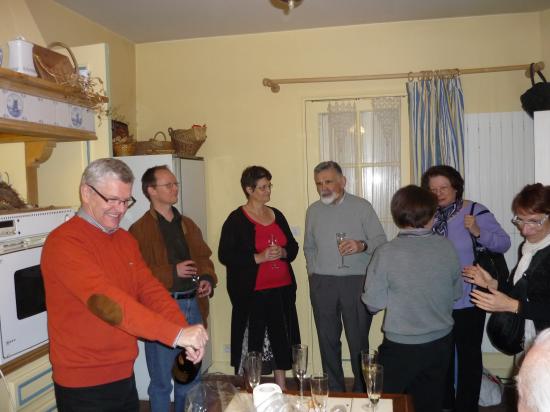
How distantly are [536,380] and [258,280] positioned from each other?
235cm

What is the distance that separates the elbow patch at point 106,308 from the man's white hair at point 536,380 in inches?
44.7

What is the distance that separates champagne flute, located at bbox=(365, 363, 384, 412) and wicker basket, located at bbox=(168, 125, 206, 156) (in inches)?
94.3

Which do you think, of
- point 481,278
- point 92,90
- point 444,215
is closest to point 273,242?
point 444,215

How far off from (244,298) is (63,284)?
162 centimetres

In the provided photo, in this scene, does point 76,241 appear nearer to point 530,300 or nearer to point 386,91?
point 530,300

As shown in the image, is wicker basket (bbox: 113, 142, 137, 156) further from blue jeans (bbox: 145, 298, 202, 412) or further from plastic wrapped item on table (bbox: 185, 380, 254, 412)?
plastic wrapped item on table (bbox: 185, 380, 254, 412)

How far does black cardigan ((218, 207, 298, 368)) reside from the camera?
10.3 ft

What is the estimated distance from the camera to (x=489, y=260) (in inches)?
108

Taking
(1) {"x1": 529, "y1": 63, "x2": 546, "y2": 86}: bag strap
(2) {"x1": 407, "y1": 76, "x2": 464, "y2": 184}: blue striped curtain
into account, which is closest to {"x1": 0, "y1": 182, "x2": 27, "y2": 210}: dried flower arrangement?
(2) {"x1": 407, "y1": 76, "x2": 464, "y2": 184}: blue striped curtain

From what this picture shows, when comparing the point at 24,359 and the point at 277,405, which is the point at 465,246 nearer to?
the point at 277,405

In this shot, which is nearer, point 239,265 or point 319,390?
point 319,390

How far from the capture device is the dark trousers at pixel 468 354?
275 centimetres

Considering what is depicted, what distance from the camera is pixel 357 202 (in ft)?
10.5

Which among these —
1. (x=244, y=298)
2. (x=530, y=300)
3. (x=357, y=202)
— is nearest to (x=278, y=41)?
(x=357, y=202)
